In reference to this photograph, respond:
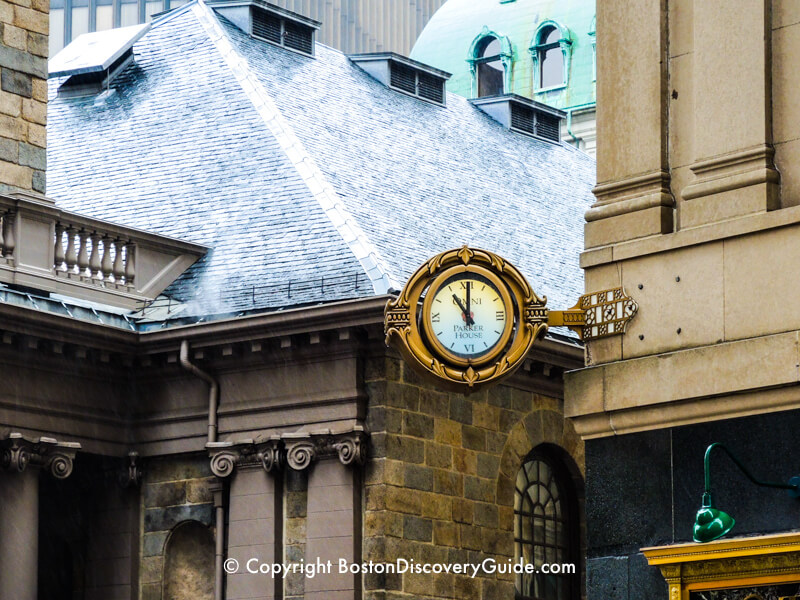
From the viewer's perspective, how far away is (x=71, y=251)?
2442 cm

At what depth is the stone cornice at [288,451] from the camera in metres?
23.5

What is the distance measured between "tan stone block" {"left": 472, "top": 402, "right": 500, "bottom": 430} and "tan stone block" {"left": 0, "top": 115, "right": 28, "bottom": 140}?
20.0 feet

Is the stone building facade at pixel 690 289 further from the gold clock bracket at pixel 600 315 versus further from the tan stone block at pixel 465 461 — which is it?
the tan stone block at pixel 465 461

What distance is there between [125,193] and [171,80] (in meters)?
2.42

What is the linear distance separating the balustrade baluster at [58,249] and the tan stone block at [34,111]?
122cm

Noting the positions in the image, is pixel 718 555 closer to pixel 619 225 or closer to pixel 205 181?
pixel 619 225

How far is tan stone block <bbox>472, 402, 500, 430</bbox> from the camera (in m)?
25.0

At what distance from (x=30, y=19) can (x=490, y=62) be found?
109 feet

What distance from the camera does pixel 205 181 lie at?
88.4ft

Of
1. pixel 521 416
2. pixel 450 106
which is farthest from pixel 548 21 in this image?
pixel 521 416

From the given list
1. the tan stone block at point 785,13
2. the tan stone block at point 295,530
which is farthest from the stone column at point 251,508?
the tan stone block at point 785,13

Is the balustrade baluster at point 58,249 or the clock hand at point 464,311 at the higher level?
the balustrade baluster at point 58,249

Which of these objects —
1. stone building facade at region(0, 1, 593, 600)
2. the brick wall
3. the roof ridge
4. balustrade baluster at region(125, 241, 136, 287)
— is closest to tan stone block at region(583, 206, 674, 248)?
stone building facade at region(0, 1, 593, 600)

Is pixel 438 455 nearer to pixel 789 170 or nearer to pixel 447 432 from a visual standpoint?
pixel 447 432
